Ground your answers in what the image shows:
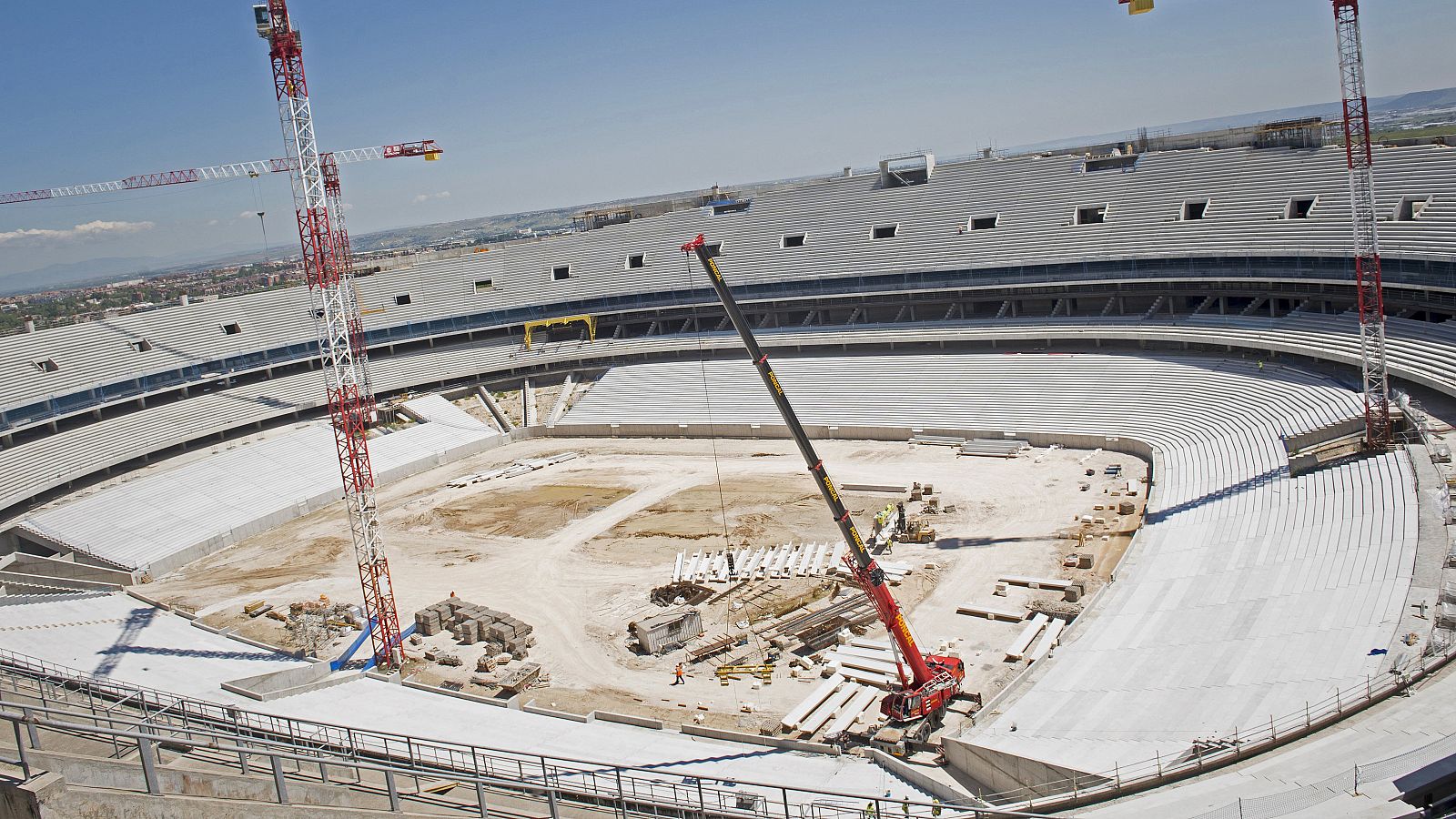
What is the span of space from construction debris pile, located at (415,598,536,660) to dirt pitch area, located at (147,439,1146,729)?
346 mm

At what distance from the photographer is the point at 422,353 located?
51656mm

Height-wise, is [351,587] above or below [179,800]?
below

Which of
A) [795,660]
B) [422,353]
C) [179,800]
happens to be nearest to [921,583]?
[795,660]

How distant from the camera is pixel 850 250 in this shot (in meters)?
49.9

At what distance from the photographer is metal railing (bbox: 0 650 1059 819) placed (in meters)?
10.9

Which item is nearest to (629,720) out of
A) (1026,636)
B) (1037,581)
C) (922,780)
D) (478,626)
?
(922,780)

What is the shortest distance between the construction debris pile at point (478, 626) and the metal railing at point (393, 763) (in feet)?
20.9

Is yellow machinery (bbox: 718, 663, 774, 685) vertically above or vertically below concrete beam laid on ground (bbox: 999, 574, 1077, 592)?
below

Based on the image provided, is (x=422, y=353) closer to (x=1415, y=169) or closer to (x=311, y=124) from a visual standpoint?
(x=311, y=124)

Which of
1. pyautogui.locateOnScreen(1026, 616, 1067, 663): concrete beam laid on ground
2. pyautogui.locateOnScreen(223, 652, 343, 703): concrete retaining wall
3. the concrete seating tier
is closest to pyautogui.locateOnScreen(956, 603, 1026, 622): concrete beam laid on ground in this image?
pyautogui.locateOnScreen(1026, 616, 1067, 663): concrete beam laid on ground

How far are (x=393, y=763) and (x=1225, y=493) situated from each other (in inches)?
796

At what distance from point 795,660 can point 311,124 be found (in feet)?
58.6

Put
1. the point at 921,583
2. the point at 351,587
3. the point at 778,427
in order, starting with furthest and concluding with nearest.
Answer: the point at 778,427 < the point at 351,587 < the point at 921,583

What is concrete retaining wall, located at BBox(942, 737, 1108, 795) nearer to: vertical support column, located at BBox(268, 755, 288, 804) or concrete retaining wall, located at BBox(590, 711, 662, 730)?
concrete retaining wall, located at BBox(590, 711, 662, 730)
